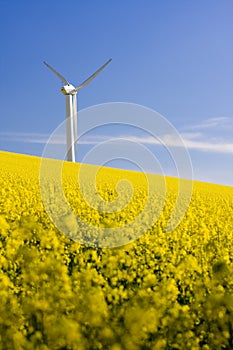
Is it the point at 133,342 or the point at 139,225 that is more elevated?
the point at 139,225

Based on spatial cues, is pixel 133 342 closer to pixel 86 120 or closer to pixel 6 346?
pixel 6 346

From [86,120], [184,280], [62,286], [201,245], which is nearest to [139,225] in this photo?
[201,245]

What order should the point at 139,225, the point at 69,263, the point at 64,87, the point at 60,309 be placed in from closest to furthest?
the point at 60,309 < the point at 69,263 < the point at 139,225 < the point at 64,87

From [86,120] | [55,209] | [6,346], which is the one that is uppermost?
[86,120]

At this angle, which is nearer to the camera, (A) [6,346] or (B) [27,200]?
(A) [6,346]

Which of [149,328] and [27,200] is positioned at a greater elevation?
[27,200]

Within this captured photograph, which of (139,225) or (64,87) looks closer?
(139,225)

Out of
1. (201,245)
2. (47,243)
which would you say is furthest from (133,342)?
(201,245)

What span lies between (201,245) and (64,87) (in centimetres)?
3312

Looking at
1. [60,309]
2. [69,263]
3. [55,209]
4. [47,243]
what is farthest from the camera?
[55,209]

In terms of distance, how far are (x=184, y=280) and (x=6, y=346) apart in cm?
349

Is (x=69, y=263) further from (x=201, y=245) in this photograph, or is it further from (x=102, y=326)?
(x=102, y=326)

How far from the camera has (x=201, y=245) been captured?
10547 millimetres

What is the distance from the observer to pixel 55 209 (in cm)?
1295
